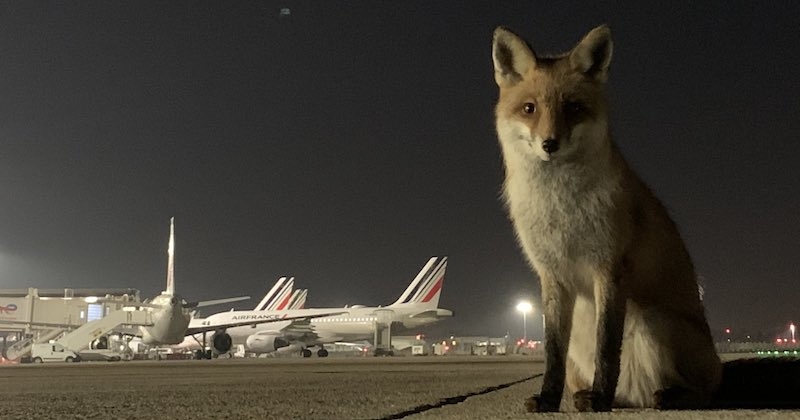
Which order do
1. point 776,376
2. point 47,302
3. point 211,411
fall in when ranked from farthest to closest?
point 47,302 < point 776,376 < point 211,411

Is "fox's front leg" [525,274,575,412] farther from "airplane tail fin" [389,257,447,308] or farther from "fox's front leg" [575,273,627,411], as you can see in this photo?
"airplane tail fin" [389,257,447,308]

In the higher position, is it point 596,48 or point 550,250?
point 596,48

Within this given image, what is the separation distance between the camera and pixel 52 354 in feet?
113

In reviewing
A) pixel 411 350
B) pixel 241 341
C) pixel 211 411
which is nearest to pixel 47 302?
pixel 241 341

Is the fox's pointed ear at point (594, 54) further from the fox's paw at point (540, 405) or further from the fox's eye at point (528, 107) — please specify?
the fox's paw at point (540, 405)

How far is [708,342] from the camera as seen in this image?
10.5 ft

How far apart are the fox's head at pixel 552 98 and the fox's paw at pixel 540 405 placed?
95 cm

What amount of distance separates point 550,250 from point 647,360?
0.62 m

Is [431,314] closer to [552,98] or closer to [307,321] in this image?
[307,321]

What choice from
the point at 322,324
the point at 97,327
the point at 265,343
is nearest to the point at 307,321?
the point at 322,324

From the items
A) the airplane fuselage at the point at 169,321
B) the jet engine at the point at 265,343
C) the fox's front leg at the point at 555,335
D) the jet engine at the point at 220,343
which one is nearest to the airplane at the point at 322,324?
the jet engine at the point at 265,343

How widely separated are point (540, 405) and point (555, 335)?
282 mm

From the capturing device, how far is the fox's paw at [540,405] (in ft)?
9.89

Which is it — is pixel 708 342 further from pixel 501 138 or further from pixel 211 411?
pixel 211 411
